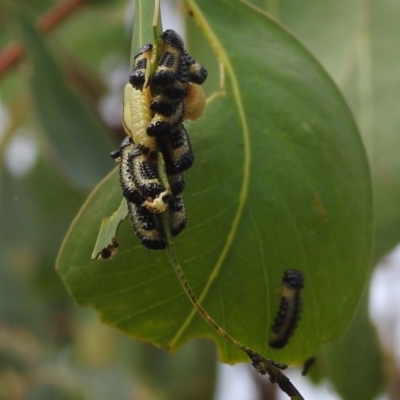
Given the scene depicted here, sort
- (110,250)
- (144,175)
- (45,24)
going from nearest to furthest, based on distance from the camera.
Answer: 1. (144,175)
2. (110,250)
3. (45,24)

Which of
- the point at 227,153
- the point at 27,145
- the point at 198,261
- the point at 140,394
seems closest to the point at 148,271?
the point at 198,261

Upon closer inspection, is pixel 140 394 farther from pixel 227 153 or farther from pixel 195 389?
pixel 227 153

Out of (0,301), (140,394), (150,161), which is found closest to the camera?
(150,161)

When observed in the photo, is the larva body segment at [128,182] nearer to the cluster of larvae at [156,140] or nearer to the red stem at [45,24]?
the cluster of larvae at [156,140]

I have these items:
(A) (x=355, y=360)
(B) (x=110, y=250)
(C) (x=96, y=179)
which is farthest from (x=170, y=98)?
(C) (x=96, y=179)

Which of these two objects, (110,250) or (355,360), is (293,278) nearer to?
(110,250)

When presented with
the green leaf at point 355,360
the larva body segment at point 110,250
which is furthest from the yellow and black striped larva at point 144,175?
the green leaf at point 355,360

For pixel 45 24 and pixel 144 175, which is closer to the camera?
pixel 144 175
